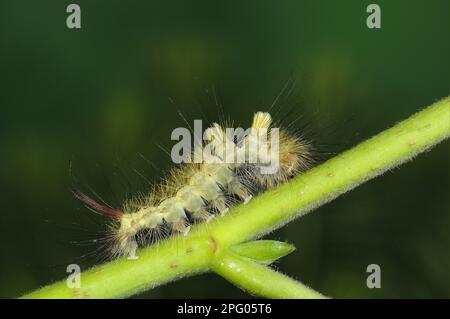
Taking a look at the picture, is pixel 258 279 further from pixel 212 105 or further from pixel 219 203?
pixel 212 105

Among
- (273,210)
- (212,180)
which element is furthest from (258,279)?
(212,180)

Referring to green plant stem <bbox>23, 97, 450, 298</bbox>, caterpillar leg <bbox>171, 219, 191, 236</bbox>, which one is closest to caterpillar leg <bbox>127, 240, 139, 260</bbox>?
green plant stem <bbox>23, 97, 450, 298</bbox>

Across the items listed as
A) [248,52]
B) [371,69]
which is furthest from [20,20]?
[371,69]

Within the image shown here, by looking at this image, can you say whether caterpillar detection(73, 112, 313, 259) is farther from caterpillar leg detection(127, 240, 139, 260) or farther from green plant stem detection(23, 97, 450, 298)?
green plant stem detection(23, 97, 450, 298)

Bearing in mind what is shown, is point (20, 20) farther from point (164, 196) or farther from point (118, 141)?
point (164, 196)

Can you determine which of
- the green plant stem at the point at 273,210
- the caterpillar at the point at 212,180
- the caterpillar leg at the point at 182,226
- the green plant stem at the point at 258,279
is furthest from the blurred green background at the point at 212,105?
the green plant stem at the point at 258,279

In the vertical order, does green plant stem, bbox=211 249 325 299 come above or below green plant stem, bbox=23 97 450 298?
below
